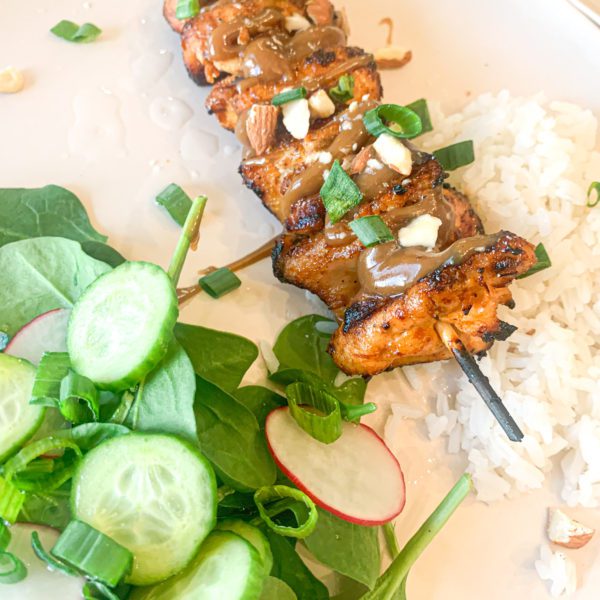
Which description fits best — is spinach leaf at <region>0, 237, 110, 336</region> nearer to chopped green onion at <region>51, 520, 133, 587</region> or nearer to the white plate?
the white plate

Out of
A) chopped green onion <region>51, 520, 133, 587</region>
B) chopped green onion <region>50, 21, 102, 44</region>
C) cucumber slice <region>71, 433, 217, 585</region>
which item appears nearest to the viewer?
chopped green onion <region>51, 520, 133, 587</region>

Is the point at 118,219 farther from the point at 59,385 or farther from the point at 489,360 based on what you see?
the point at 489,360

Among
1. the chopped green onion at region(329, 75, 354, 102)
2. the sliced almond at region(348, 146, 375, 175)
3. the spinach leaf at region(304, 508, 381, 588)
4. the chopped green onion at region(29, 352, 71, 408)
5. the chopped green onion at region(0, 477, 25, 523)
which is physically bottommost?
the spinach leaf at region(304, 508, 381, 588)

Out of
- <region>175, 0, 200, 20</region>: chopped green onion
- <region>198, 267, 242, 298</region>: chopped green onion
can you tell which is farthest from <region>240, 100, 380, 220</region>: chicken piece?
<region>175, 0, 200, 20</region>: chopped green onion

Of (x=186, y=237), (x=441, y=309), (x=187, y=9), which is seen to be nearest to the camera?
(x=441, y=309)

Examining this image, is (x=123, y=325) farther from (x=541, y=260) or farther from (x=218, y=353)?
(x=541, y=260)

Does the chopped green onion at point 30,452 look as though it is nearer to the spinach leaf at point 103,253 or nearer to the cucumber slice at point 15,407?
the cucumber slice at point 15,407

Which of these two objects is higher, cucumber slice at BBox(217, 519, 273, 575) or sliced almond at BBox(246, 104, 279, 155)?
sliced almond at BBox(246, 104, 279, 155)

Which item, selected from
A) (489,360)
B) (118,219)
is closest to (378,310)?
(489,360)

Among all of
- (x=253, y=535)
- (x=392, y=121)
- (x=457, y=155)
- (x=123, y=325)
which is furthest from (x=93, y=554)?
(x=457, y=155)
